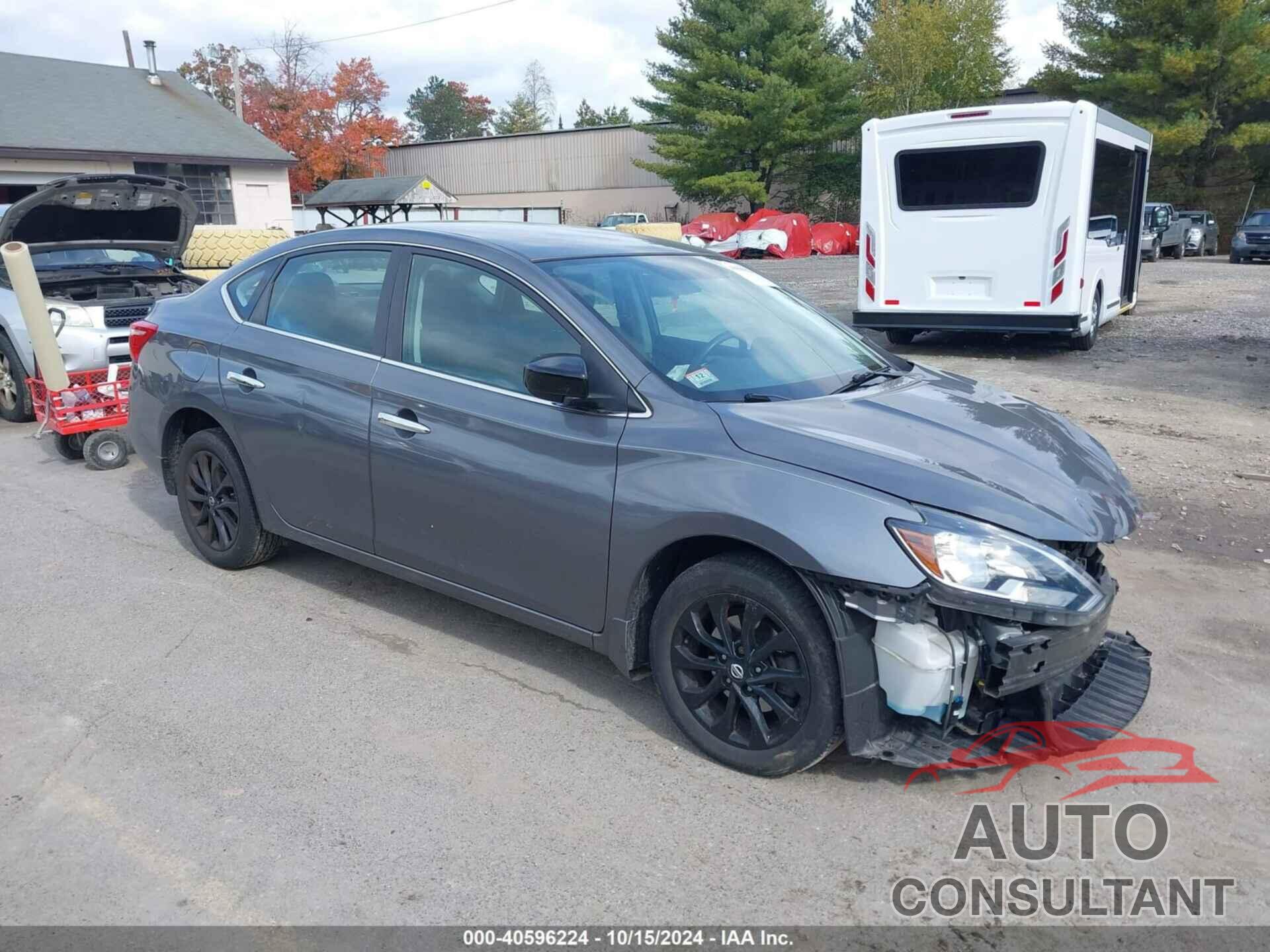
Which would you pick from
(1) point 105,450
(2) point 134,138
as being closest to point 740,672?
(1) point 105,450

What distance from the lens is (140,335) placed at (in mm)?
5543

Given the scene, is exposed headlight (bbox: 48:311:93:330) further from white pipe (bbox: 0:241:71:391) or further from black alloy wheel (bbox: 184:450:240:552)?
black alloy wheel (bbox: 184:450:240:552)

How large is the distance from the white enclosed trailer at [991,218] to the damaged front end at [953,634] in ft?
29.4

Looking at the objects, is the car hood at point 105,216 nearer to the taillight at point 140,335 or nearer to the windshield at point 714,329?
the taillight at point 140,335

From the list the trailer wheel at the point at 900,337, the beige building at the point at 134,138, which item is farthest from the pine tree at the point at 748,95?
the trailer wheel at the point at 900,337

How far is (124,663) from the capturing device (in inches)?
171

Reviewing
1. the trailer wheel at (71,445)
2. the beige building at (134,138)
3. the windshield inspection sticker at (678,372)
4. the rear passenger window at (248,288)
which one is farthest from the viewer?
the beige building at (134,138)

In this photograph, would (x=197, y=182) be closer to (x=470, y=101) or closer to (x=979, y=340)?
(x=979, y=340)

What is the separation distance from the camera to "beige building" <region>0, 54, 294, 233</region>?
24875 millimetres

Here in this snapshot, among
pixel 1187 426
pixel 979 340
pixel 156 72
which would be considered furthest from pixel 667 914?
pixel 156 72

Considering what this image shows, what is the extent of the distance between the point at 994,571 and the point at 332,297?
123 inches

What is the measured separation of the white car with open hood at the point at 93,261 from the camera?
27.0 ft

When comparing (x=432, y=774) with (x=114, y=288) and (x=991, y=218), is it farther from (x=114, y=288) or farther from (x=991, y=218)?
(x=991, y=218)

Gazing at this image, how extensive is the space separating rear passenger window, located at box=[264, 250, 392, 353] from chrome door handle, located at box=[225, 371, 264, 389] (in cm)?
27
